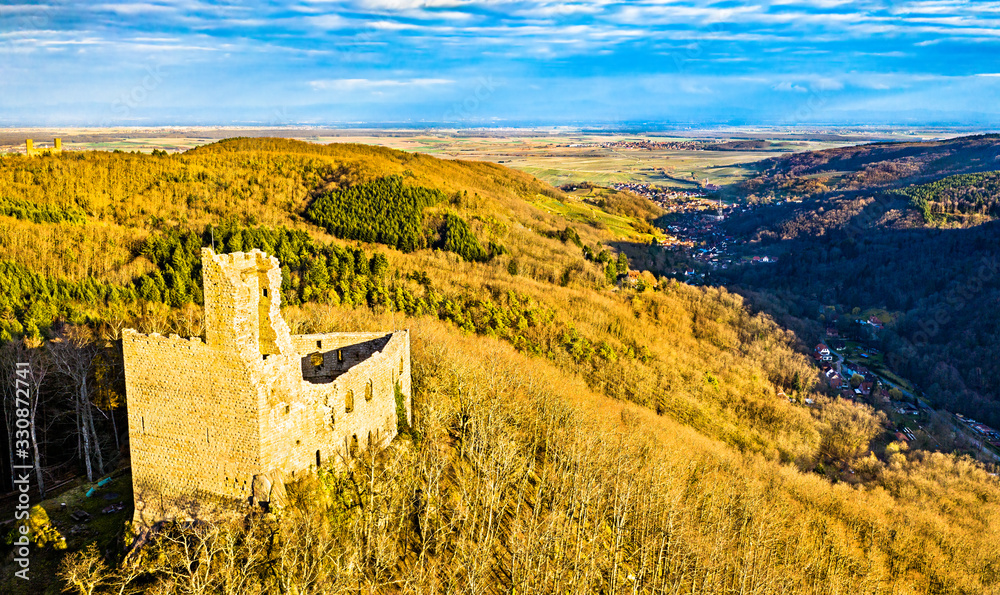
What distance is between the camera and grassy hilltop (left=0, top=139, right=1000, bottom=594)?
30047 millimetres

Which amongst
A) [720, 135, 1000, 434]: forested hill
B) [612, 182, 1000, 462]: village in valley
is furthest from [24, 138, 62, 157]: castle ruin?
[720, 135, 1000, 434]: forested hill

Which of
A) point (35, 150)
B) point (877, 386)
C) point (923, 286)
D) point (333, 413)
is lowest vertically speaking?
point (877, 386)

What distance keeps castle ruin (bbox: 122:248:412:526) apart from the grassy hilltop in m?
1.73

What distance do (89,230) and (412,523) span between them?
6814cm

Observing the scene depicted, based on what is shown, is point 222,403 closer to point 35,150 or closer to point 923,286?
point 35,150

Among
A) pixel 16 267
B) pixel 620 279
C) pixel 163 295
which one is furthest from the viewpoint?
pixel 620 279

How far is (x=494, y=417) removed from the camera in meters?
43.9

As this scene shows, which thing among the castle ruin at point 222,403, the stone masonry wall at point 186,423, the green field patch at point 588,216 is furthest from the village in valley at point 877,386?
the stone masonry wall at point 186,423

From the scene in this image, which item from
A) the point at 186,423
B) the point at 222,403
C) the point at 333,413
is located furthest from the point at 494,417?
the point at 186,423

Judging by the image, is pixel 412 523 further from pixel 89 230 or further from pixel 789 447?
pixel 89 230

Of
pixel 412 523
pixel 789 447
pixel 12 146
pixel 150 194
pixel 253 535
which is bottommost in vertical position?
pixel 789 447

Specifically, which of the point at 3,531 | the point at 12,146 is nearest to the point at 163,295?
the point at 3,531

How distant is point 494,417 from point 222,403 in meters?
22.4

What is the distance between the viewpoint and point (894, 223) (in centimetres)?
19550
